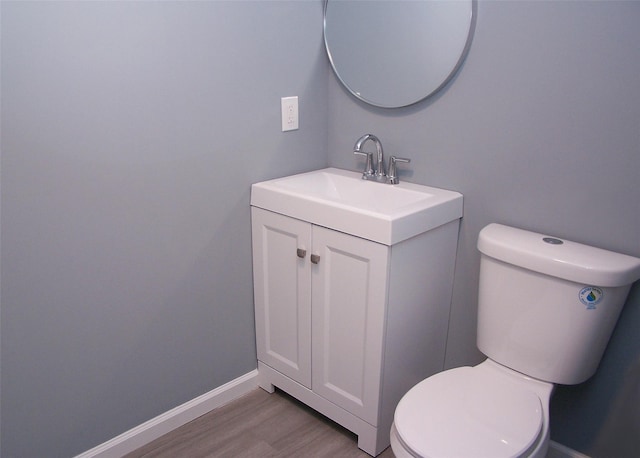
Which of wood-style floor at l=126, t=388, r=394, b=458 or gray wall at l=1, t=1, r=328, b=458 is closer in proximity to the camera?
gray wall at l=1, t=1, r=328, b=458

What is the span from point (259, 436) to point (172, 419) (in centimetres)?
33

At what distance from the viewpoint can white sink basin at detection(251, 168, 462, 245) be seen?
1.47 m

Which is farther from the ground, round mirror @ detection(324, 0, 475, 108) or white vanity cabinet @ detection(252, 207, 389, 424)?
round mirror @ detection(324, 0, 475, 108)

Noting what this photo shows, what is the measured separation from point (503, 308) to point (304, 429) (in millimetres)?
863

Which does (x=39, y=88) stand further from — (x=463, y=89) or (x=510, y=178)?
(x=510, y=178)

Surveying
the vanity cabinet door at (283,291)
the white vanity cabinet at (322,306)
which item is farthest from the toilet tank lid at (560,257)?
the vanity cabinet door at (283,291)

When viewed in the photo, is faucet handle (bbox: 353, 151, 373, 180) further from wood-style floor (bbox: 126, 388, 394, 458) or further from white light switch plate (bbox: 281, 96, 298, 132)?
wood-style floor (bbox: 126, 388, 394, 458)

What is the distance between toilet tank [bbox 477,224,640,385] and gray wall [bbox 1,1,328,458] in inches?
35.3

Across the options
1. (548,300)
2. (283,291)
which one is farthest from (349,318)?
(548,300)

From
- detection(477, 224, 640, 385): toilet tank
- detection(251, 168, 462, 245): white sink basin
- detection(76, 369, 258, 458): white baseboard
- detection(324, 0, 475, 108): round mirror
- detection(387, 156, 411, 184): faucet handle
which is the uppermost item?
detection(324, 0, 475, 108): round mirror

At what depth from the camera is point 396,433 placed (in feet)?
4.15

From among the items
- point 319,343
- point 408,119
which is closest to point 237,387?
point 319,343

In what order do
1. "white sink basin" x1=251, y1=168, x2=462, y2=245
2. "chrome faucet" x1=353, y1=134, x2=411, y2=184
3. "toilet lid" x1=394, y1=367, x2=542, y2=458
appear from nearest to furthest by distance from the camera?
"toilet lid" x1=394, y1=367, x2=542, y2=458 → "white sink basin" x1=251, y1=168, x2=462, y2=245 → "chrome faucet" x1=353, y1=134, x2=411, y2=184

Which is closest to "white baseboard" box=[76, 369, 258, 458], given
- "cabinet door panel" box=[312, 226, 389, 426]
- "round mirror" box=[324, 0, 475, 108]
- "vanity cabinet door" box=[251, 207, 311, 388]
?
"vanity cabinet door" box=[251, 207, 311, 388]
